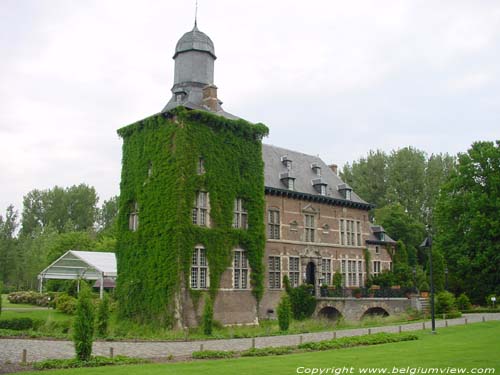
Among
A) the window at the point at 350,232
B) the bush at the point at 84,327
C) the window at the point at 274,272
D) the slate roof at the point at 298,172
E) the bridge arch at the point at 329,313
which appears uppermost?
the slate roof at the point at 298,172

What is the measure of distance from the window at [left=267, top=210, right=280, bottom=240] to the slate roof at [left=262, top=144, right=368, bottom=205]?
1738mm

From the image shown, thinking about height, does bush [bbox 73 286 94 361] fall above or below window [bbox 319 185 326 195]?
below

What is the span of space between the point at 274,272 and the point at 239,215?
16.9 ft

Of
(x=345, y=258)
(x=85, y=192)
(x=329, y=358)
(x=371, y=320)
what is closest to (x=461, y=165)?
(x=345, y=258)

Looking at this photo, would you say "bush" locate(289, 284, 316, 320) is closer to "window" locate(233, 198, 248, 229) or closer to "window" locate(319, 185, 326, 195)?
"window" locate(233, 198, 248, 229)

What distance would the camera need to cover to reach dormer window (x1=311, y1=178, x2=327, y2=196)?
120 feet

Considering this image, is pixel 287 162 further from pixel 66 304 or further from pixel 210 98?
pixel 66 304

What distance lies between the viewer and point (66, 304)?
1362 inches

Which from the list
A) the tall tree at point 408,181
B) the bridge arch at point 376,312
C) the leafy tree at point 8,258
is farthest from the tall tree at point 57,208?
the bridge arch at point 376,312

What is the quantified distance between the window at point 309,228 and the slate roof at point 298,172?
5.64 ft

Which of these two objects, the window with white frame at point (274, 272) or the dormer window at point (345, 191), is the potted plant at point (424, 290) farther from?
the window with white frame at point (274, 272)

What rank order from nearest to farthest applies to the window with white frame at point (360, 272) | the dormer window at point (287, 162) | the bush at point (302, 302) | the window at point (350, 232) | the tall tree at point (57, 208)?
the bush at point (302, 302) < the dormer window at point (287, 162) < the window at point (350, 232) < the window with white frame at point (360, 272) < the tall tree at point (57, 208)

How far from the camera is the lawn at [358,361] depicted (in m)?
11.5

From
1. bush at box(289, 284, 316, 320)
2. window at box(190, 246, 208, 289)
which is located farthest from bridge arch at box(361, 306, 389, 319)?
window at box(190, 246, 208, 289)
